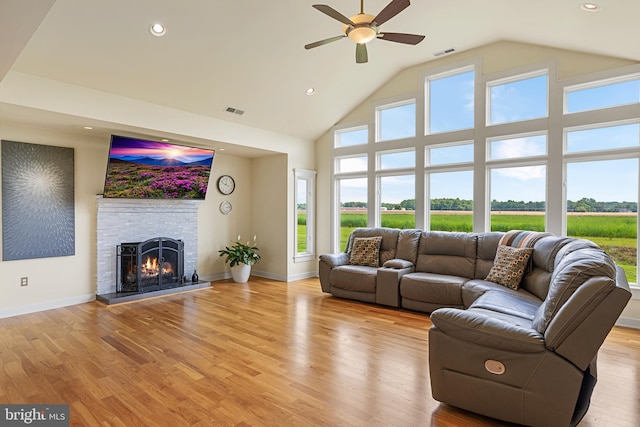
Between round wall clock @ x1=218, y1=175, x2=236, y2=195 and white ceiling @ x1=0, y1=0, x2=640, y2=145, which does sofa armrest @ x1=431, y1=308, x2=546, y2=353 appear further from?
round wall clock @ x1=218, y1=175, x2=236, y2=195

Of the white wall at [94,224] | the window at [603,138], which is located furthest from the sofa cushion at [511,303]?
the white wall at [94,224]

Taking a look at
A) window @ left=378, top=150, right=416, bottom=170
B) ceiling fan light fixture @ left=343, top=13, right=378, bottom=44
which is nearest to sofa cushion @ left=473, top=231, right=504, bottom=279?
window @ left=378, top=150, right=416, bottom=170

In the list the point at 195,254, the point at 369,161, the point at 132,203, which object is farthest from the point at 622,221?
the point at 132,203

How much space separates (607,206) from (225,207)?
6.15m

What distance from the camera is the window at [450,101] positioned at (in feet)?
18.6

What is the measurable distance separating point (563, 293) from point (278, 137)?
216 inches

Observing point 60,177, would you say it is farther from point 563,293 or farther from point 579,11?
point 579,11

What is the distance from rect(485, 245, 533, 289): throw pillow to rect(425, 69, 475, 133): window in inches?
87.8

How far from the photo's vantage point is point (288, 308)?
4945 mm

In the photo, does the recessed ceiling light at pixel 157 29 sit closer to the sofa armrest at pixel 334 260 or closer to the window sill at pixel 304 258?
the sofa armrest at pixel 334 260

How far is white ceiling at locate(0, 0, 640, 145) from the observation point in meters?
3.55

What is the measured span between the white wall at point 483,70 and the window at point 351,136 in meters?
0.14

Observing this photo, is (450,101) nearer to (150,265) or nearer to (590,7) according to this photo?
(590,7)

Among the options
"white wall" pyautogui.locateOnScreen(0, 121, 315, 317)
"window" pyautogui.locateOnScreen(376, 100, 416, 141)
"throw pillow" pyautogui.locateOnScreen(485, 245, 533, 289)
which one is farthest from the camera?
"window" pyautogui.locateOnScreen(376, 100, 416, 141)
